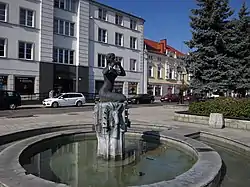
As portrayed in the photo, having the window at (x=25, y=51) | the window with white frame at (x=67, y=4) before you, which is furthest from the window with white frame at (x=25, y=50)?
the window with white frame at (x=67, y=4)

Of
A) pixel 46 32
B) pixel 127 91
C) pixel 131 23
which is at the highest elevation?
pixel 131 23

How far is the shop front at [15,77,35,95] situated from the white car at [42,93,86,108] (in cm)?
398

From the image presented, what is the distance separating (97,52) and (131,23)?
941 cm

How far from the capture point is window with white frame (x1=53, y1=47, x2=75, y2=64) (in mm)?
32500

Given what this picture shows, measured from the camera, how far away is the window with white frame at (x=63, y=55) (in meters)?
32.5

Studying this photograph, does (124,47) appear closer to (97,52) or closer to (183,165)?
(97,52)

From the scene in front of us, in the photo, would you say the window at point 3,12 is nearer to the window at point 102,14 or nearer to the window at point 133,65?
the window at point 102,14

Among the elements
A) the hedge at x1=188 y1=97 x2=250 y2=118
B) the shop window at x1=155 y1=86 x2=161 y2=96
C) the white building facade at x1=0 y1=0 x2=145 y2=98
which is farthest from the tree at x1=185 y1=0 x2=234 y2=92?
the shop window at x1=155 y1=86 x2=161 y2=96

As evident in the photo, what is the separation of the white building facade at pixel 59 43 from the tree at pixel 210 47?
16491mm

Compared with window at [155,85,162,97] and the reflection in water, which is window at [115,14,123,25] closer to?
window at [155,85,162,97]

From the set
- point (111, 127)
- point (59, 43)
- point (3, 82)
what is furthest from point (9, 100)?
point (111, 127)

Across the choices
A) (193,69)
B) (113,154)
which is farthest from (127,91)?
(113,154)

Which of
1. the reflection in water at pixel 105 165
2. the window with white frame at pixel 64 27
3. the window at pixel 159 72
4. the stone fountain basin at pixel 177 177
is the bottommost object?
the reflection in water at pixel 105 165

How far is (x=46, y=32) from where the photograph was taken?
101ft
